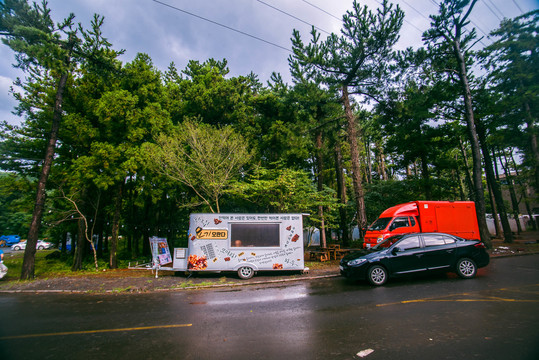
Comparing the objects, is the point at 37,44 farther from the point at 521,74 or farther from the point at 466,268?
the point at 521,74

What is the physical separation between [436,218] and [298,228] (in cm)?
873

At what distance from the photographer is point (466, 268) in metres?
8.42

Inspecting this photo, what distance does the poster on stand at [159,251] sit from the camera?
1171 centimetres

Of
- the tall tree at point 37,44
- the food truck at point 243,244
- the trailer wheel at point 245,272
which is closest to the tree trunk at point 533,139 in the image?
the food truck at point 243,244

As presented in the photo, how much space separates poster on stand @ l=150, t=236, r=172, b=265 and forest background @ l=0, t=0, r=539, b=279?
310 cm

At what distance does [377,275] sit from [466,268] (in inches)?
128

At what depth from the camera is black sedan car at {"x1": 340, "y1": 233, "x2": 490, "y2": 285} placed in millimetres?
8148

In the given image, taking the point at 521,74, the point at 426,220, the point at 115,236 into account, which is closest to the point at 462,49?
the point at 521,74

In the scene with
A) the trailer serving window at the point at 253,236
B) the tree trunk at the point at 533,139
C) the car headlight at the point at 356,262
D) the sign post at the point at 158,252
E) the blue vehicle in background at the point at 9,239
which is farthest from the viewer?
the blue vehicle in background at the point at 9,239

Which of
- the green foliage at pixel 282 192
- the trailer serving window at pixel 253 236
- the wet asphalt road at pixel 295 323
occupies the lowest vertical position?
the wet asphalt road at pixel 295 323

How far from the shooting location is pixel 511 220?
33.6 metres

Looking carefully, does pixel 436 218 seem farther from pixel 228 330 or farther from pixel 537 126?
pixel 228 330

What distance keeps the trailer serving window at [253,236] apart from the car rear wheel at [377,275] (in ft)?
12.9

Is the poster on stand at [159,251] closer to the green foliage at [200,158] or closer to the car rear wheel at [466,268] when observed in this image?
the green foliage at [200,158]
